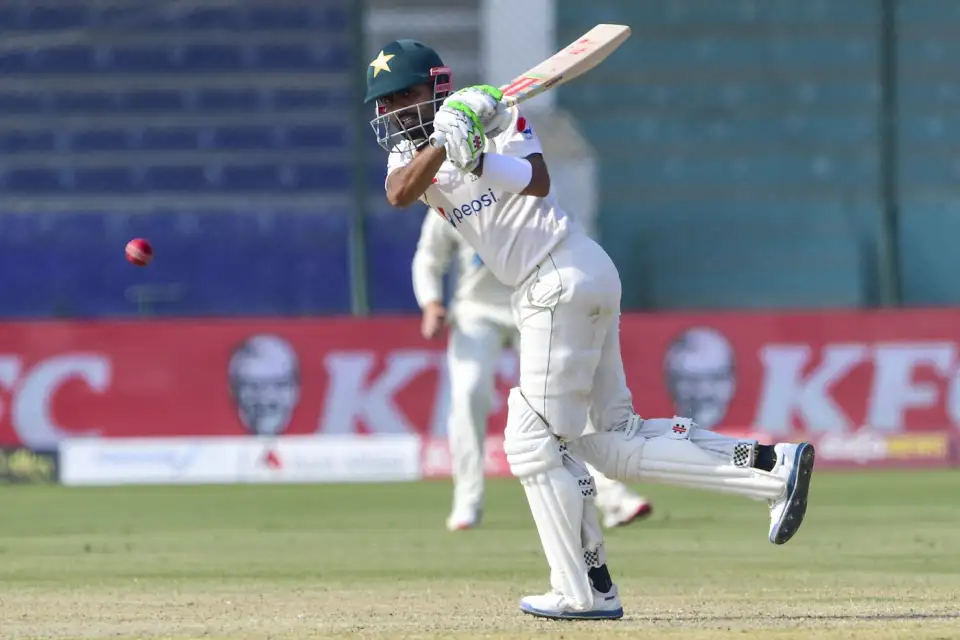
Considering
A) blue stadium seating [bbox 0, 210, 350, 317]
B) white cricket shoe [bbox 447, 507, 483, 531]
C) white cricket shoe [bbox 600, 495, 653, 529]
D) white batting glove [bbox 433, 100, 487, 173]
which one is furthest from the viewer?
blue stadium seating [bbox 0, 210, 350, 317]

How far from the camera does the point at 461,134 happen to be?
4.04 meters

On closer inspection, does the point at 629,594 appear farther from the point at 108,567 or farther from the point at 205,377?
the point at 205,377

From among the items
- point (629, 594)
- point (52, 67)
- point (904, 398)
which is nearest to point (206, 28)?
point (52, 67)

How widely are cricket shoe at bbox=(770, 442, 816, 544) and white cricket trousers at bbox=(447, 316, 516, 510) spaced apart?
3188 mm

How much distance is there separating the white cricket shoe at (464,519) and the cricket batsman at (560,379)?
2.88 m

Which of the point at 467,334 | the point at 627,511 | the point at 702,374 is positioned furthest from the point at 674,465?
the point at 702,374

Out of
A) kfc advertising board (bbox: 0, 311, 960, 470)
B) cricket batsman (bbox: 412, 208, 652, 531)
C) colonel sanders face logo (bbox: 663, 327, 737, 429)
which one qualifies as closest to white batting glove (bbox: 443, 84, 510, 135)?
cricket batsman (bbox: 412, 208, 652, 531)

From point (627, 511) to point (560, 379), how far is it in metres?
2.67

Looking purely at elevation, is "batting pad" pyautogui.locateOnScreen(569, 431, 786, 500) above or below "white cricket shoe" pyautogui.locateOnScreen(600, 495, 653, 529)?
above

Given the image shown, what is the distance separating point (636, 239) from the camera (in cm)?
1392

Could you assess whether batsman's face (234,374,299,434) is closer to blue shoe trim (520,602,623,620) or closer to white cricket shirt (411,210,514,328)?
white cricket shirt (411,210,514,328)

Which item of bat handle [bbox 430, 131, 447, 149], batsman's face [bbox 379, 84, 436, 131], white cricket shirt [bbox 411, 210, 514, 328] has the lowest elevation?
white cricket shirt [bbox 411, 210, 514, 328]

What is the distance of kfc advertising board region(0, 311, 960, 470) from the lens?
1073cm

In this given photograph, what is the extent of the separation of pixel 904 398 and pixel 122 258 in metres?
6.89
